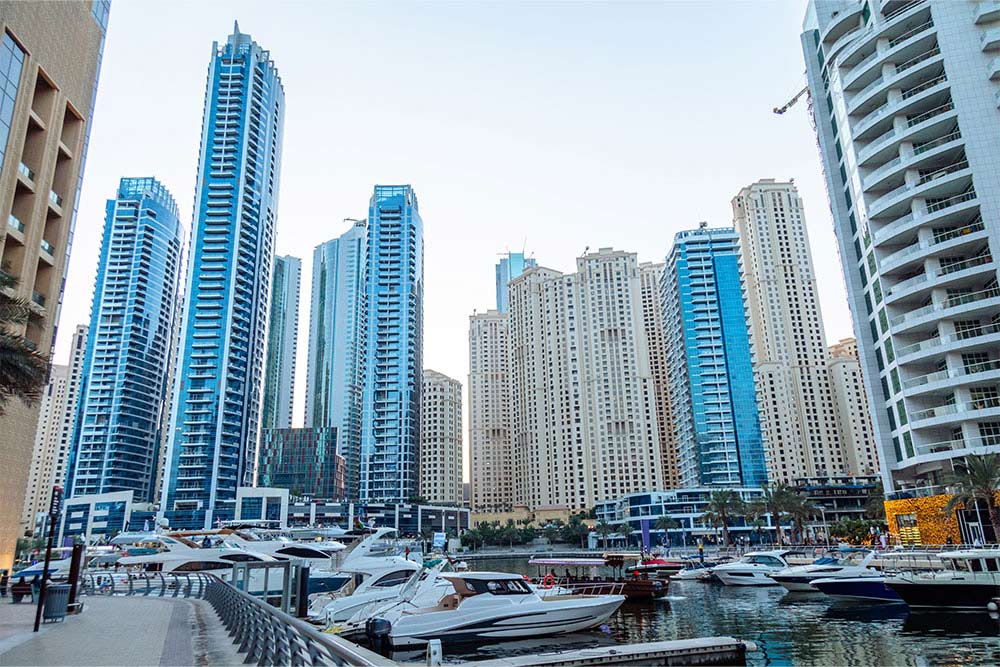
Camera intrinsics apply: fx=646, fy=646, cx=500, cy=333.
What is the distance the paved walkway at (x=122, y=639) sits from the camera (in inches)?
525

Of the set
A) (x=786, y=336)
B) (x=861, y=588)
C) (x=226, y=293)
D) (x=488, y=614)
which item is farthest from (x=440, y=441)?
(x=488, y=614)

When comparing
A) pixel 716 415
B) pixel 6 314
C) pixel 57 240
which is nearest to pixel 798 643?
pixel 6 314

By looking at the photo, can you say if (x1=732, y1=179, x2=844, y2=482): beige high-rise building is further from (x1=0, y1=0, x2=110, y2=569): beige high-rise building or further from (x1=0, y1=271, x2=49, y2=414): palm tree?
(x1=0, y1=271, x2=49, y2=414): palm tree

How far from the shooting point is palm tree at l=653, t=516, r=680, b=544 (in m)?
122

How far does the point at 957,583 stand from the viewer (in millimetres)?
30578

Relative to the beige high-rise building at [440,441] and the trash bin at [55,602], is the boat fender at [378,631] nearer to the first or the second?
the trash bin at [55,602]

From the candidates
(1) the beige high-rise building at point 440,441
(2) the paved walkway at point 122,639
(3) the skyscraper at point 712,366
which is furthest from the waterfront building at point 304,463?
(2) the paved walkway at point 122,639

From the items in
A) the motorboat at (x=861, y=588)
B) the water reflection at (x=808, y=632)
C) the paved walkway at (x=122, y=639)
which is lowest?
the water reflection at (x=808, y=632)

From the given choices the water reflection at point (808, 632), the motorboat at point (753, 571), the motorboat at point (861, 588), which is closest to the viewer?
the water reflection at point (808, 632)

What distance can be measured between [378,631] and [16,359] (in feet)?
50.0

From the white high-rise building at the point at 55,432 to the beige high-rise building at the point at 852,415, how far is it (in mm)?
183952

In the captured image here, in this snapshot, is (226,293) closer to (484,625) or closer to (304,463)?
(304,463)

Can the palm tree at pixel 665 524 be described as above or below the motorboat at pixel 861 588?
above

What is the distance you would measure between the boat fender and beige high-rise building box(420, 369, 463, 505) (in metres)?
155
